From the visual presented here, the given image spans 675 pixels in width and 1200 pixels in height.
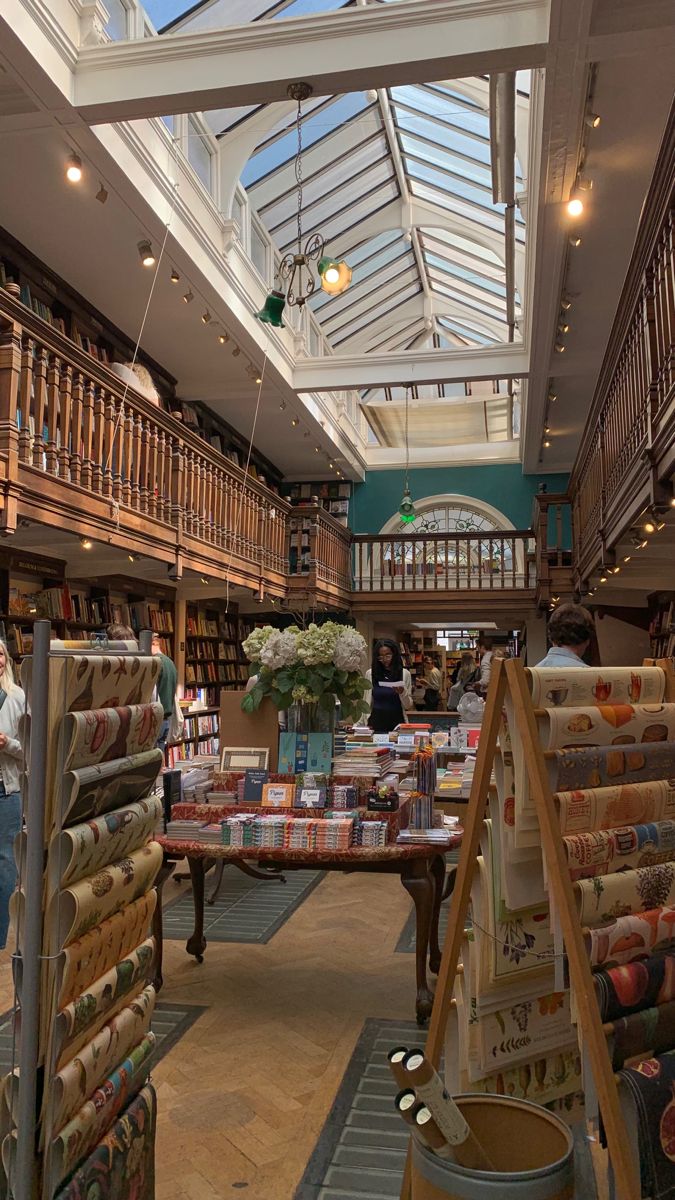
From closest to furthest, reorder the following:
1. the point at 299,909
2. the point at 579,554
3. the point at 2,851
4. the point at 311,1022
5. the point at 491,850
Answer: the point at 491,850 < the point at 311,1022 < the point at 2,851 < the point at 299,909 < the point at 579,554

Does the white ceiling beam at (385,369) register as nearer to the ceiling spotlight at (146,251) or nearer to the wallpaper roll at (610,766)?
the ceiling spotlight at (146,251)

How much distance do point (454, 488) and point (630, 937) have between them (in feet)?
50.4

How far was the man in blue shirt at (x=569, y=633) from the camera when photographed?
3.37 m

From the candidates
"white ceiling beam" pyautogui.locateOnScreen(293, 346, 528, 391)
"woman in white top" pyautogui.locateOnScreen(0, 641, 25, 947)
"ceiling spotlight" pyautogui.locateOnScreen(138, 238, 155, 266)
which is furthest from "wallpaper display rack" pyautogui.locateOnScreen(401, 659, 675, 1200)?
"white ceiling beam" pyautogui.locateOnScreen(293, 346, 528, 391)

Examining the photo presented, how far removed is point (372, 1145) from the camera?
8.40 ft

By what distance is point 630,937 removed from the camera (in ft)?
5.83

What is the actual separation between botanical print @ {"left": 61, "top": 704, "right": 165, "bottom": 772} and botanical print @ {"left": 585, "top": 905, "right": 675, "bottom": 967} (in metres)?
1.07

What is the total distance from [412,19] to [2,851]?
5361 millimetres

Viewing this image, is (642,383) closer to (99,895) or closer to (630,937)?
(630,937)

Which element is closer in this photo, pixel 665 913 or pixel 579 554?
pixel 665 913

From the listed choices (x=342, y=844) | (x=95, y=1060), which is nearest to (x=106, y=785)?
(x=95, y=1060)

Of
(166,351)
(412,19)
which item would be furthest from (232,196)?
(412,19)

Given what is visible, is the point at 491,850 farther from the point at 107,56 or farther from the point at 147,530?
the point at 107,56

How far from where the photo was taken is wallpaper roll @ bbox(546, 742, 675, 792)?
6.09 feet
